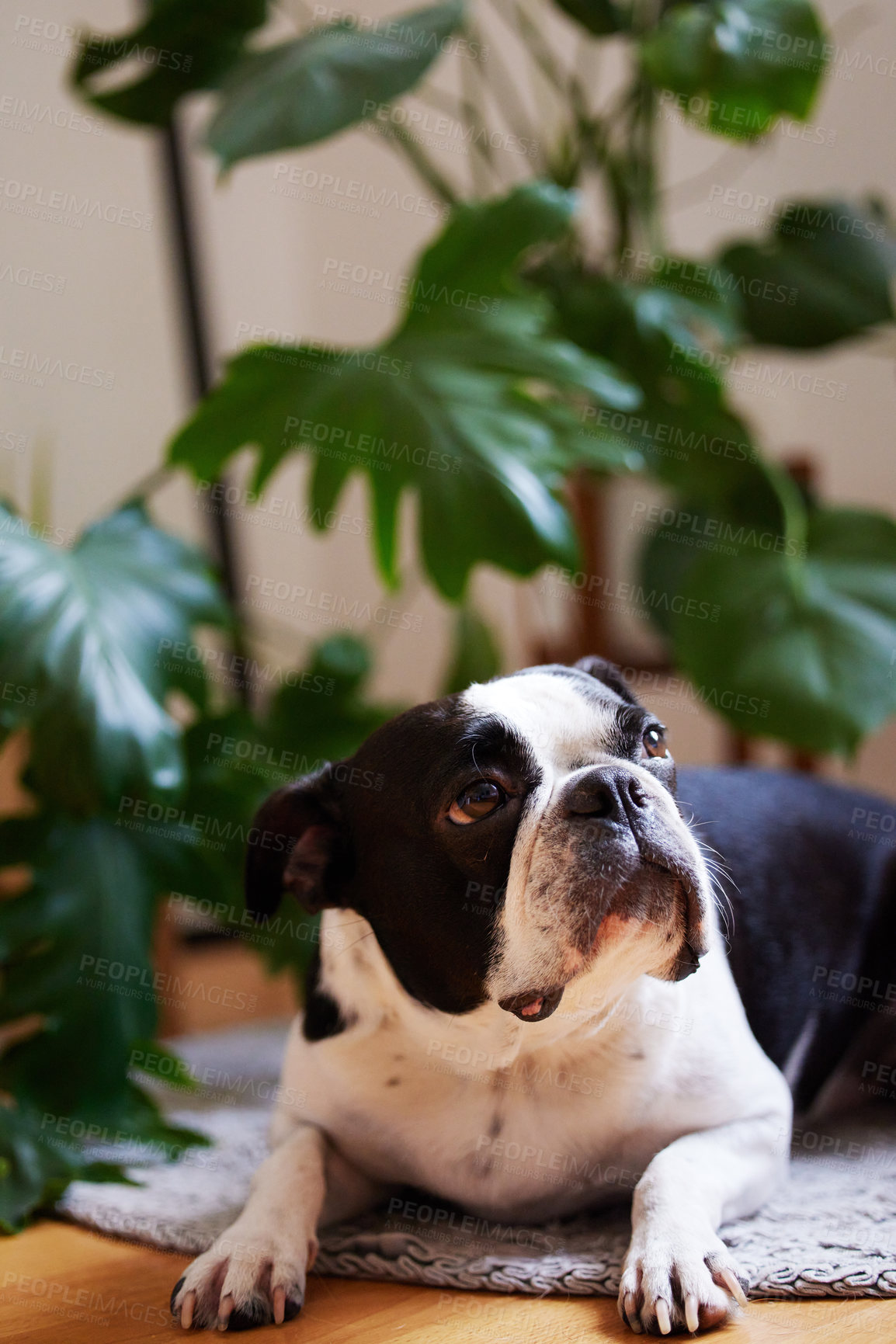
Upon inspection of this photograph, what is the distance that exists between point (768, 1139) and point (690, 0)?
1.84m

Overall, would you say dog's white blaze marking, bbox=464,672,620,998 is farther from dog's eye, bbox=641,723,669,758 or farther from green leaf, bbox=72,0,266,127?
green leaf, bbox=72,0,266,127

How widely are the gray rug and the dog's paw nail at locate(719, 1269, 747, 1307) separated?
0.05m

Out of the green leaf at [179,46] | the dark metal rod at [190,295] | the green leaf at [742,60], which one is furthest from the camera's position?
the dark metal rod at [190,295]

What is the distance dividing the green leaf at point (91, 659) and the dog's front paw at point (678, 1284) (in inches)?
29.6

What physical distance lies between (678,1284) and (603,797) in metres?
0.42

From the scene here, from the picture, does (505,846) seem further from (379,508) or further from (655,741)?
(379,508)

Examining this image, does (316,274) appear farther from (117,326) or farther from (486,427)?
(486,427)

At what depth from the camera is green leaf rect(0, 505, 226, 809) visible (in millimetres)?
1439

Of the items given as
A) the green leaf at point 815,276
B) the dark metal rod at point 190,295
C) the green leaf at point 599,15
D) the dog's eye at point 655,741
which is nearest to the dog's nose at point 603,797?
the dog's eye at point 655,741

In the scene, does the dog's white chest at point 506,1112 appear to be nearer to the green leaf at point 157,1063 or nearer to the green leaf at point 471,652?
the green leaf at point 157,1063

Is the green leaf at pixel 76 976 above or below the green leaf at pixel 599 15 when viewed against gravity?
below

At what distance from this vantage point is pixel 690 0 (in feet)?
6.81

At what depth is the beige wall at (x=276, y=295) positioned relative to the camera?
125 inches

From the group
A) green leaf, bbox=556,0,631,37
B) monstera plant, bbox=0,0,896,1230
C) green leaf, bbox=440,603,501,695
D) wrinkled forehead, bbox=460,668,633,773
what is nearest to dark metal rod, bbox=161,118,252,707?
green leaf, bbox=440,603,501,695
